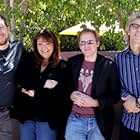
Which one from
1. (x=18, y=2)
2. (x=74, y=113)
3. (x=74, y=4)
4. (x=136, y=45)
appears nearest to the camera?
(x=136, y=45)

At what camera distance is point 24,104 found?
499 cm

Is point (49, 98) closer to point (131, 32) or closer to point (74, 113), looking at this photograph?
point (74, 113)

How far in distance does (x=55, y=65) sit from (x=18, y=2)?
2187 mm

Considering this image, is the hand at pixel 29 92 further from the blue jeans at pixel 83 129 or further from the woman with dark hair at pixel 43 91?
the blue jeans at pixel 83 129

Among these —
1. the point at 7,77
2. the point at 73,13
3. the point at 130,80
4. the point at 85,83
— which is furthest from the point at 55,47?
the point at 73,13

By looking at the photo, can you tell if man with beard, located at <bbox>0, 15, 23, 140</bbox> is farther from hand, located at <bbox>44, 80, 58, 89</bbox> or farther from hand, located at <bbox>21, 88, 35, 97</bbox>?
hand, located at <bbox>44, 80, 58, 89</bbox>

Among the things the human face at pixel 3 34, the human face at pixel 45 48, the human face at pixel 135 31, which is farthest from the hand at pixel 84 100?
the human face at pixel 3 34

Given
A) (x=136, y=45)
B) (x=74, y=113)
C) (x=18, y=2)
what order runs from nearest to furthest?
(x=136, y=45) → (x=74, y=113) → (x=18, y=2)

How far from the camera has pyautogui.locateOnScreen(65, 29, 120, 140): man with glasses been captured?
15.3ft

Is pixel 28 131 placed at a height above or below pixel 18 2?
below

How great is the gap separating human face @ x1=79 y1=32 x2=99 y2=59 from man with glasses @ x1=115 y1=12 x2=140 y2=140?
0.33m

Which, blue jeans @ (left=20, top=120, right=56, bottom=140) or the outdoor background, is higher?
the outdoor background

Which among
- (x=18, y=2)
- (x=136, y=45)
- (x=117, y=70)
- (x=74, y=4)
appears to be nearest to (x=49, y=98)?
(x=117, y=70)

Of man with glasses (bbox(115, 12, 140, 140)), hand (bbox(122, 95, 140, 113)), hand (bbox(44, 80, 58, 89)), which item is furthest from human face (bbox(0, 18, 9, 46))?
hand (bbox(122, 95, 140, 113))
